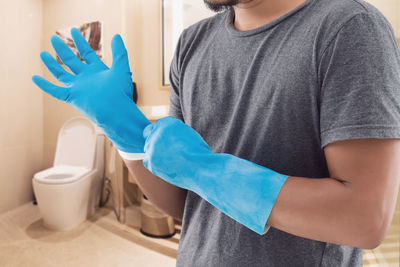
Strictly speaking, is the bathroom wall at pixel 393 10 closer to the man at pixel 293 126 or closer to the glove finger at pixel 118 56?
the man at pixel 293 126

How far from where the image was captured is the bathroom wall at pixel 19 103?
2.20 m

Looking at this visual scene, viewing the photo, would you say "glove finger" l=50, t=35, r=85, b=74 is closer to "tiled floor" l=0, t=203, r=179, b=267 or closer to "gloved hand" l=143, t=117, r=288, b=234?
"gloved hand" l=143, t=117, r=288, b=234

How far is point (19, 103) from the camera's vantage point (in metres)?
2.36

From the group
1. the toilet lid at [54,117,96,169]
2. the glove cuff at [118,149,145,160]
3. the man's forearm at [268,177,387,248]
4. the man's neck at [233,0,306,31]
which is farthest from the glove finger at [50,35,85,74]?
the toilet lid at [54,117,96,169]

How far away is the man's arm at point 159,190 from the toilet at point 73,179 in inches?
58.8

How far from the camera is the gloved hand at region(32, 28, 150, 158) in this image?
500 mm

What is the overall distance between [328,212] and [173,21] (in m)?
2.02

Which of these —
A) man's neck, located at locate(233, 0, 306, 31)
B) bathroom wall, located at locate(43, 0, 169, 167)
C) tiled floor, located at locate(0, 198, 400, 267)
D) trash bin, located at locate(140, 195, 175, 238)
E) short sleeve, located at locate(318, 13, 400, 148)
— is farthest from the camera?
bathroom wall, located at locate(43, 0, 169, 167)

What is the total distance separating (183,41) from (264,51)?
0.24 m

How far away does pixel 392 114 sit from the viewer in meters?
0.32

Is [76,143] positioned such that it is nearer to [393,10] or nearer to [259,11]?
[259,11]

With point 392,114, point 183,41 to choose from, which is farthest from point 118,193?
point 392,114

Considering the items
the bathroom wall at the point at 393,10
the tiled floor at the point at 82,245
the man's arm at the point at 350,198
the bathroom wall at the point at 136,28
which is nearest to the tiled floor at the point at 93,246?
the tiled floor at the point at 82,245

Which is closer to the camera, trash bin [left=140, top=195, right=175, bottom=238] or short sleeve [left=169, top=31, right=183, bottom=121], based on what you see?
short sleeve [left=169, top=31, right=183, bottom=121]
